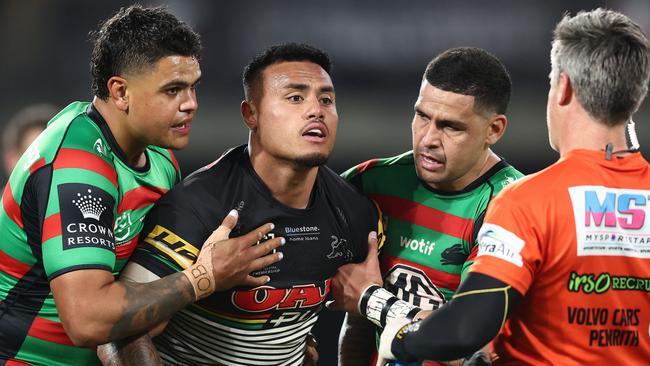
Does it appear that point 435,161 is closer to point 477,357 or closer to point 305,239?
point 305,239

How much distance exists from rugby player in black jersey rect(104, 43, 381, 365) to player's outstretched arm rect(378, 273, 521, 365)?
0.87 meters

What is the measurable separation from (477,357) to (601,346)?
41cm

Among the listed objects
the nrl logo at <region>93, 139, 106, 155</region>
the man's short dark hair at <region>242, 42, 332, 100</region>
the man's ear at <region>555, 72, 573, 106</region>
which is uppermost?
the man's short dark hair at <region>242, 42, 332, 100</region>

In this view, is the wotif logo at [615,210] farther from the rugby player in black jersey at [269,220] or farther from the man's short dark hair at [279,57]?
the man's short dark hair at [279,57]

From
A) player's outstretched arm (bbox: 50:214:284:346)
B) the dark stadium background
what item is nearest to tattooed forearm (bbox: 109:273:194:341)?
player's outstretched arm (bbox: 50:214:284:346)

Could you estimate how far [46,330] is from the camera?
3.05m

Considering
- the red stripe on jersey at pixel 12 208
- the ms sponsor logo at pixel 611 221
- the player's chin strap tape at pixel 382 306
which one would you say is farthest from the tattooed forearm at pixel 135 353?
the ms sponsor logo at pixel 611 221

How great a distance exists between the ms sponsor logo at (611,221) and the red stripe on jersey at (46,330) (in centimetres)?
182

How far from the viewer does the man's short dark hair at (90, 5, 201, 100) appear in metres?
3.21

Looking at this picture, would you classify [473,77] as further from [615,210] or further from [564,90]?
[615,210]

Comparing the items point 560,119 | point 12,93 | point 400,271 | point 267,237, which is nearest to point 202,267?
point 267,237

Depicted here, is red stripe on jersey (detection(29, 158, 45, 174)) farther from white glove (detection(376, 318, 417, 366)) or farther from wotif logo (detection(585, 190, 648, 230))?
wotif logo (detection(585, 190, 648, 230))

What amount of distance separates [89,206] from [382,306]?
1.12m

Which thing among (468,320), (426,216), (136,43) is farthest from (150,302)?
(426,216)
